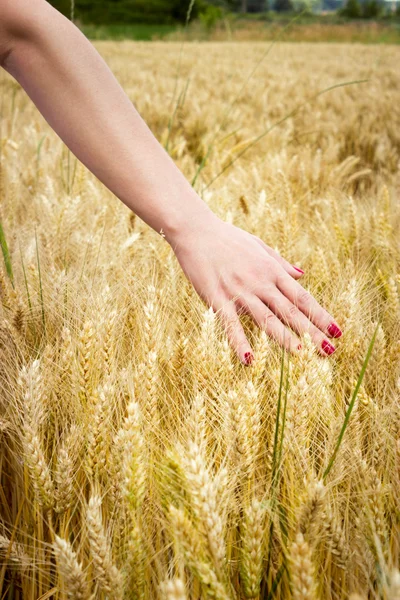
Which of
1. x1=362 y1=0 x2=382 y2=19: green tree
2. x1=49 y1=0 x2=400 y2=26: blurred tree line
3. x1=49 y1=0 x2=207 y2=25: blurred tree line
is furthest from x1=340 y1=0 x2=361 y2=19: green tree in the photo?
x1=49 y1=0 x2=207 y2=25: blurred tree line

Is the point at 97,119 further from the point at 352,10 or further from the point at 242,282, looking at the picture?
the point at 352,10

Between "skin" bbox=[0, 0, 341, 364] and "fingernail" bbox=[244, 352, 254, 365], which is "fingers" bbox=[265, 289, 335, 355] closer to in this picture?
"skin" bbox=[0, 0, 341, 364]

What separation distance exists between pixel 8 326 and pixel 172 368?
264 mm

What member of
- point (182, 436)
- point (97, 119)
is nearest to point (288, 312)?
point (182, 436)

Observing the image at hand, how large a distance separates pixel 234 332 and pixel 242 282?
0.12 meters

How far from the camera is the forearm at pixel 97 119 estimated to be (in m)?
0.71

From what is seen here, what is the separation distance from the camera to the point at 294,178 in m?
1.64

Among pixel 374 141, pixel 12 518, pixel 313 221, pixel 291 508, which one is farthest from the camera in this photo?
pixel 374 141

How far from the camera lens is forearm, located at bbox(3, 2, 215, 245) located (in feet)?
2.33

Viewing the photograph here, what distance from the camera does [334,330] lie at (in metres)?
0.76

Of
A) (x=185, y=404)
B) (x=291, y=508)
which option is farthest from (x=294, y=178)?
(x=291, y=508)

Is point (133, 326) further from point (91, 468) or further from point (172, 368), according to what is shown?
point (91, 468)

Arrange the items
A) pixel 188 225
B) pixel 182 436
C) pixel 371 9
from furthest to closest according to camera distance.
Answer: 1. pixel 371 9
2. pixel 188 225
3. pixel 182 436

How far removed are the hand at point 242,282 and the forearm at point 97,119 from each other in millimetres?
43
